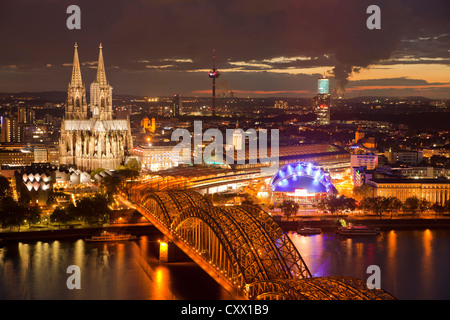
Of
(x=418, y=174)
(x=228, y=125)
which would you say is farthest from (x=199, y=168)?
(x=228, y=125)

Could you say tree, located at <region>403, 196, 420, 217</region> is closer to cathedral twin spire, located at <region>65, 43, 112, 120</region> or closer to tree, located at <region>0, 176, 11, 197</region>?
tree, located at <region>0, 176, 11, 197</region>

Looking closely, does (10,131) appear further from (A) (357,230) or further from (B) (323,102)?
(B) (323,102)

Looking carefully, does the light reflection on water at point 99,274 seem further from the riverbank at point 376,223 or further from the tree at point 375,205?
the tree at point 375,205

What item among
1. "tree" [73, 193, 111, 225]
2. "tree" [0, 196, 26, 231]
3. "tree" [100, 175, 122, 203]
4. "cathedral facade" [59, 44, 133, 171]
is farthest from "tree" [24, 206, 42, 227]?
"cathedral facade" [59, 44, 133, 171]

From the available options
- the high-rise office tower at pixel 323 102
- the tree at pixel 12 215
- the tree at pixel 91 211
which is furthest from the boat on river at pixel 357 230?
the high-rise office tower at pixel 323 102

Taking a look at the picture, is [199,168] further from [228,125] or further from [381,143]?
[228,125]

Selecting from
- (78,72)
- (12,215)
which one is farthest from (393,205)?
(78,72)
